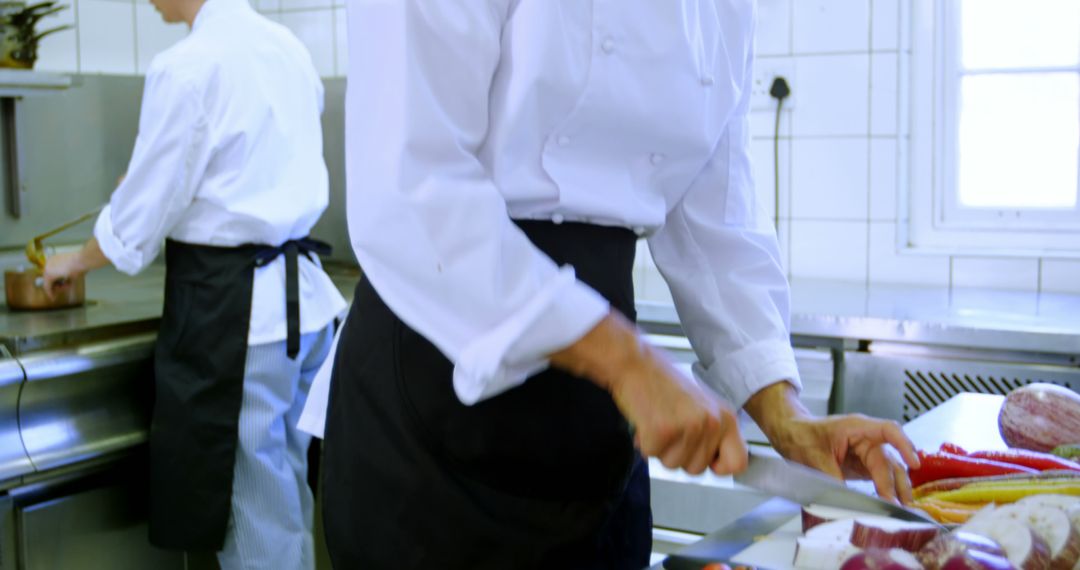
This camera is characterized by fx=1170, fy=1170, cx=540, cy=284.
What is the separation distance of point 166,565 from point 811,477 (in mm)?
1666

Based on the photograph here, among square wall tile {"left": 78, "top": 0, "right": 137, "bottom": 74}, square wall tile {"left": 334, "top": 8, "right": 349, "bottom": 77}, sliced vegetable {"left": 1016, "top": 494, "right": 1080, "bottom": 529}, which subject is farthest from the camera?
square wall tile {"left": 334, "top": 8, "right": 349, "bottom": 77}

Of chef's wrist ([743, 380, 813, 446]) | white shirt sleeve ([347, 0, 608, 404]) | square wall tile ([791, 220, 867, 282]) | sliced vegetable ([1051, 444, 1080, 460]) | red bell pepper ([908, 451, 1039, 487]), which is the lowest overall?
sliced vegetable ([1051, 444, 1080, 460])

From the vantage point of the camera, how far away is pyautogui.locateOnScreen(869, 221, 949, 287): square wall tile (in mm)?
2451

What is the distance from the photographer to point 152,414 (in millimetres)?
2078

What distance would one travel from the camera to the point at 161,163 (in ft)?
6.42

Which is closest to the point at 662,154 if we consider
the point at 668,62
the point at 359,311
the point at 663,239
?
the point at 668,62

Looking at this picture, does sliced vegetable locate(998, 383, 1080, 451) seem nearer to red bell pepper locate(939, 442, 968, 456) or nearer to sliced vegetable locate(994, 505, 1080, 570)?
red bell pepper locate(939, 442, 968, 456)

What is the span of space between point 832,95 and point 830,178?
0.58ft

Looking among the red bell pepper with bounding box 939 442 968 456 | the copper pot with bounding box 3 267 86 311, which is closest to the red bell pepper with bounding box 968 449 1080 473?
the red bell pepper with bounding box 939 442 968 456

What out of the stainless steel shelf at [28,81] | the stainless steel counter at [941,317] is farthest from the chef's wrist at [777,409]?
the stainless steel shelf at [28,81]

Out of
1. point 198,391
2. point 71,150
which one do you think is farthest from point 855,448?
point 71,150

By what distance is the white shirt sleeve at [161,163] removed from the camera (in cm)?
195

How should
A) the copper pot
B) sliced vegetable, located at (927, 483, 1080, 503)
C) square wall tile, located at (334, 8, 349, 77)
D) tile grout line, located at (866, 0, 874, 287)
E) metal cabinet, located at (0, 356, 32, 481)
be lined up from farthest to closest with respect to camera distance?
square wall tile, located at (334, 8, 349, 77), tile grout line, located at (866, 0, 874, 287), the copper pot, metal cabinet, located at (0, 356, 32, 481), sliced vegetable, located at (927, 483, 1080, 503)

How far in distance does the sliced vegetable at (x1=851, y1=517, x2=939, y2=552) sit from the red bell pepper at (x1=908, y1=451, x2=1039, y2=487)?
216mm
